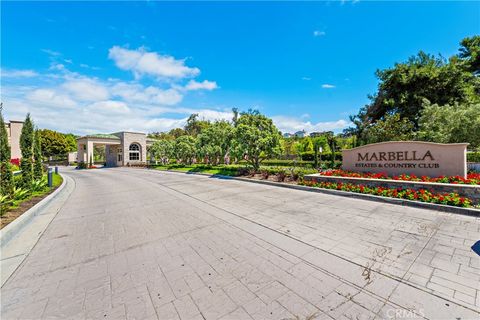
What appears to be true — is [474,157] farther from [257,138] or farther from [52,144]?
[52,144]

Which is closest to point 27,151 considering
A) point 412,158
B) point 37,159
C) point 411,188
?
point 37,159

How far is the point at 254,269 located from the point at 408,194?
7289 mm

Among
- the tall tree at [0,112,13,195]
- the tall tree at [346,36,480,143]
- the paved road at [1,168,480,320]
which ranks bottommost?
the paved road at [1,168,480,320]

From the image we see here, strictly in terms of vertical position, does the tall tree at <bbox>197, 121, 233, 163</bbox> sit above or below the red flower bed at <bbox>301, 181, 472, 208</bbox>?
above

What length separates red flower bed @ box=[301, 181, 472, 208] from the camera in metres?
6.23

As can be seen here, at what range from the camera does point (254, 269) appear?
10.6 ft

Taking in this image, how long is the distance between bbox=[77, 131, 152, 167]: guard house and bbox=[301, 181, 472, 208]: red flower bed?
132ft

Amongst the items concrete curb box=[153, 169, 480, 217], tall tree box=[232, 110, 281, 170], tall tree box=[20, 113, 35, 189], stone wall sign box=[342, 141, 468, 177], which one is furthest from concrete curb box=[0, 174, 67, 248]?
stone wall sign box=[342, 141, 468, 177]

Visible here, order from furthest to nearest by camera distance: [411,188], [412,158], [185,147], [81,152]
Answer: [81,152], [185,147], [412,158], [411,188]

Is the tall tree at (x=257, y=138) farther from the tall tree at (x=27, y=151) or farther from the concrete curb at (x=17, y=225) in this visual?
the tall tree at (x=27, y=151)

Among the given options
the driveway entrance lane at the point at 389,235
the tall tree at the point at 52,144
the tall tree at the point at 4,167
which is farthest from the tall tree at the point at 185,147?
the tall tree at the point at 52,144

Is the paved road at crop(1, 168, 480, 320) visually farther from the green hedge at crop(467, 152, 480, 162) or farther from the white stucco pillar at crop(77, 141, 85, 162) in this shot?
the white stucco pillar at crop(77, 141, 85, 162)

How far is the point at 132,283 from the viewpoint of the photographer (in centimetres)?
294

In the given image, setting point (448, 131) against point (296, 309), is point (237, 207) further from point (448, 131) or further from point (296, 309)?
point (448, 131)
